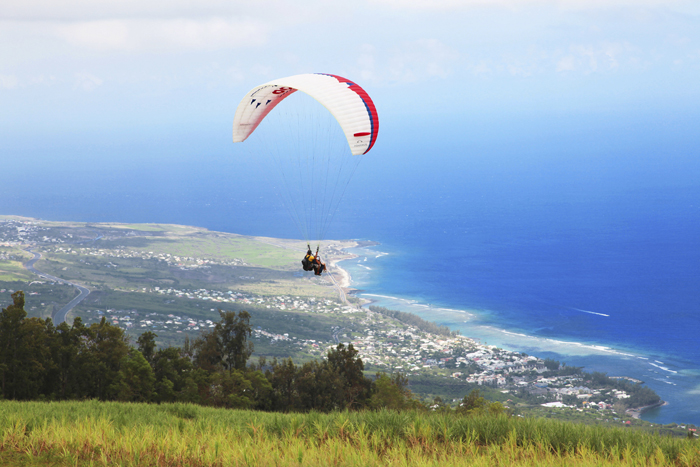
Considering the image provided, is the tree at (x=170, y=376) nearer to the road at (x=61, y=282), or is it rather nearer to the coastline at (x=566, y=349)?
the coastline at (x=566, y=349)

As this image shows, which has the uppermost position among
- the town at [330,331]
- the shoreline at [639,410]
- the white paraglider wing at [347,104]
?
the white paraglider wing at [347,104]

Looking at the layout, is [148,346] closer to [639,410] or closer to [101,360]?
[101,360]

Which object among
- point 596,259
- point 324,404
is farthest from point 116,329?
point 596,259

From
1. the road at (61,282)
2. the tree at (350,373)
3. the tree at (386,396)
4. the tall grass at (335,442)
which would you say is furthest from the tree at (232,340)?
the road at (61,282)

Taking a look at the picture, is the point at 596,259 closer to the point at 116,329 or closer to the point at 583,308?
the point at 583,308

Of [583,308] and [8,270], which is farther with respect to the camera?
[583,308]

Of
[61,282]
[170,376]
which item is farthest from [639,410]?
[61,282]

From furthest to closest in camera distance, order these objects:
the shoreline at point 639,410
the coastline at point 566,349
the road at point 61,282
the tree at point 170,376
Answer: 1. the road at point 61,282
2. the coastline at point 566,349
3. the shoreline at point 639,410
4. the tree at point 170,376

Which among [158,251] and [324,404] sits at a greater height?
[158,251]
